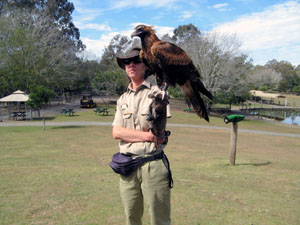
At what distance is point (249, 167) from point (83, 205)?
5.21 m

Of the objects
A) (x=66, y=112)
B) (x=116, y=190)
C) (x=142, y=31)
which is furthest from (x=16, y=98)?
(x=142, y=31)

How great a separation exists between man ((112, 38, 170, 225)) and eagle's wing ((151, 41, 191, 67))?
258 mm

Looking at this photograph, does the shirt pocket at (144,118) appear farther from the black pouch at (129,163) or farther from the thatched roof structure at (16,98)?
the thatched roof structure at (16,98)

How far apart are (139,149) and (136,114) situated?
341 mm

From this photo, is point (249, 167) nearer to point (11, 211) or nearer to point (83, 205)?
point (83, 205)

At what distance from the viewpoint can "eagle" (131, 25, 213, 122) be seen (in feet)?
8.93

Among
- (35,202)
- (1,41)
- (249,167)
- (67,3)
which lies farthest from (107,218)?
(67,3)

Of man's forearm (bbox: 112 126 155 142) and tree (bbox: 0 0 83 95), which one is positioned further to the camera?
tree (bbox: 0 0 83 95)

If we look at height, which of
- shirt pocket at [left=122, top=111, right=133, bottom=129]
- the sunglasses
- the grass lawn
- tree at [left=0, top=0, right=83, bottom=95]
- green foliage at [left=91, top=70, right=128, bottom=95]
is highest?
tree at [left=0, top=0, right=83, bottom=95]

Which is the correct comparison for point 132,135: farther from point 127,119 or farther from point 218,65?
point 218,65

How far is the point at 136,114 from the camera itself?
243cm

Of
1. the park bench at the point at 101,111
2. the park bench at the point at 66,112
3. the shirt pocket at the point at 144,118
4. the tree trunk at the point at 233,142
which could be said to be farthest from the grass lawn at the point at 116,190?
the park bench at the point at 101,111

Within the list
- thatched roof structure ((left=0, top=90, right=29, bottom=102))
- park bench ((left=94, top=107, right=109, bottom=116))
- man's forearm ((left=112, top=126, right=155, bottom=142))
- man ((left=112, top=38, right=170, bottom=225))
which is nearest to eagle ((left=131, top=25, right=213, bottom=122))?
man ((left=112, top=38, right=170, bottom=225))

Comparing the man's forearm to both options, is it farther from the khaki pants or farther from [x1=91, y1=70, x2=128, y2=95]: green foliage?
[x1=91, y1=70, x2=128, y2=95]: green foliage
